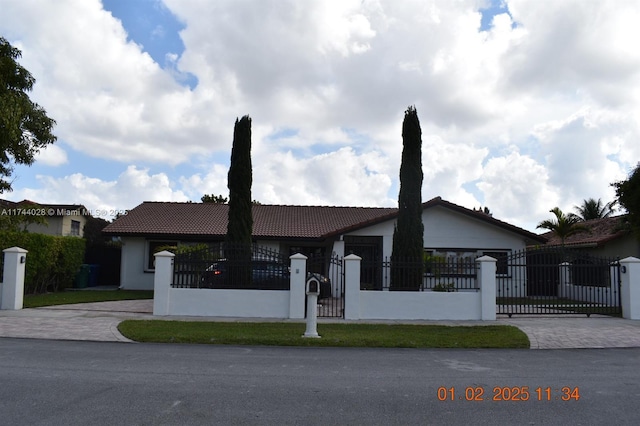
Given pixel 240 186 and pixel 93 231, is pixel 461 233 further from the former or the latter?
pixel 93 231

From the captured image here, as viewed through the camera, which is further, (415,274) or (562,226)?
(562,226)

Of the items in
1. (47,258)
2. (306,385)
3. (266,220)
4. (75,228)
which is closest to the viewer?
(306,385)

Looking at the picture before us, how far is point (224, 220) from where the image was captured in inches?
1005

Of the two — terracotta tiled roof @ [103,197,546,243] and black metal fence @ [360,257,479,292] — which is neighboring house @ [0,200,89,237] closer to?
terracotta tiled roof @ [103,197,546,243]

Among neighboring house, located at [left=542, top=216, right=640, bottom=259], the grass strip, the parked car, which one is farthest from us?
neighboring house, located at [left=542, top=216, right=640, bottom=259]

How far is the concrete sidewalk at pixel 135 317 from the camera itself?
34.6 ft

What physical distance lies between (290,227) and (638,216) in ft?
46.7

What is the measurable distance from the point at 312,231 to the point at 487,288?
1111 cm

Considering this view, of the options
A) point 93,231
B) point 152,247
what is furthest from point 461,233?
point 93,231

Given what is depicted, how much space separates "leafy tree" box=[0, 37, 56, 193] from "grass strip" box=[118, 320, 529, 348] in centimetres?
777

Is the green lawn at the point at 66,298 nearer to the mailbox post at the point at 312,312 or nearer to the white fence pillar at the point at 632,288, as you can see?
the mailbox post at the point at 312,312

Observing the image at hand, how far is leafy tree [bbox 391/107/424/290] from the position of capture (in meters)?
14.8

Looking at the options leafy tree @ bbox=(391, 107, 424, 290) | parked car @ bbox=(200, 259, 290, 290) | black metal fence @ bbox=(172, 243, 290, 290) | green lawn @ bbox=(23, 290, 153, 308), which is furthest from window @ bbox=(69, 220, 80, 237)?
leafy tree @ bbox=(391, 107, 424, 290)

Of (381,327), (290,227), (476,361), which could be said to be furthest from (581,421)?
(290,227)
